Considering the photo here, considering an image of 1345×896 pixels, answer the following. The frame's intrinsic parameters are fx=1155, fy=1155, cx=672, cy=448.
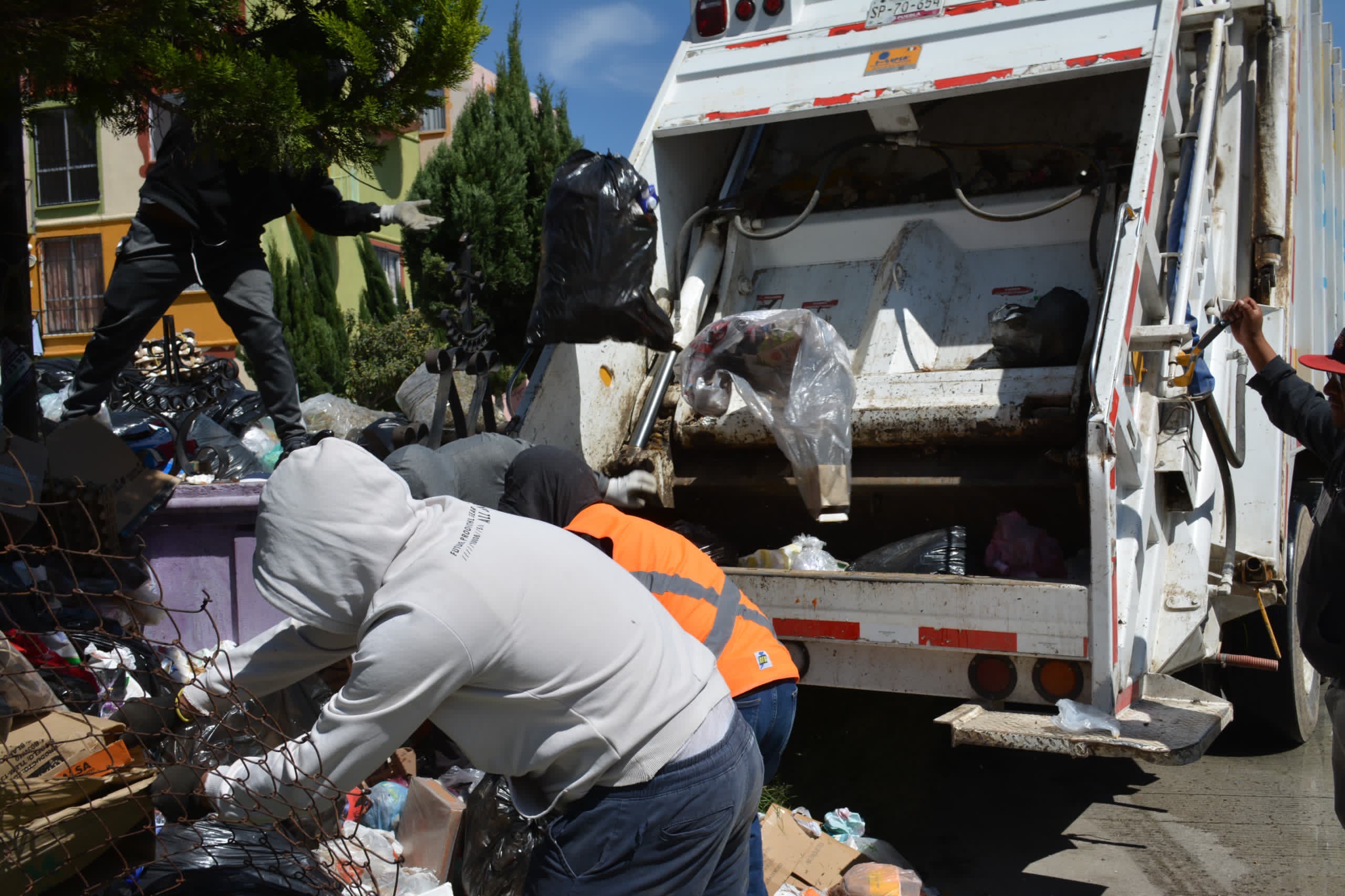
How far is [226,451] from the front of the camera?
433 centimetres

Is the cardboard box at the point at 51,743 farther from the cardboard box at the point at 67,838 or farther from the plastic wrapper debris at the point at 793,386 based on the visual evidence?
the plastic wrapper debris at the point at 793,386

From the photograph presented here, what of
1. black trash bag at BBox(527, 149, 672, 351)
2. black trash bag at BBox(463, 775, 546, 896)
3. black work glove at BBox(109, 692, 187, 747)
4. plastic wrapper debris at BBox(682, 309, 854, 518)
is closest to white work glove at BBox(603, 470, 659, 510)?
plastic wrapper debris at BBox(682, 309, 854, 518)

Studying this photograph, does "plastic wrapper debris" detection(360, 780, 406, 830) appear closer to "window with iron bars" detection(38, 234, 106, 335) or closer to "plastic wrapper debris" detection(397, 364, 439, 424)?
"plastic wrapper debris" detection(397, 364, 439, 424)

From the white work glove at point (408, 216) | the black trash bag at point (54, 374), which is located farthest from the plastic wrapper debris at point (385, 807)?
the black trash bag at point (54, 374)

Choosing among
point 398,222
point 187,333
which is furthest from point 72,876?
point 187,333

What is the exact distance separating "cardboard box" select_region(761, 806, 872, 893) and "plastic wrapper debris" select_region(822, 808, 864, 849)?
4.6 inches

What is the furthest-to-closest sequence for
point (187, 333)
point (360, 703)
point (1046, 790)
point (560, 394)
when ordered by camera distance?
point (187, 333) → point (1046, 790) → point (560, 394) → point (360, 703)

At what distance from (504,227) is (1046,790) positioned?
26.8 feet

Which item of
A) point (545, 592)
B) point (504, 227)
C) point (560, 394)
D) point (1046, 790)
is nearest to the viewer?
point (545, 592)

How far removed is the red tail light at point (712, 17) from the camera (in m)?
4.25

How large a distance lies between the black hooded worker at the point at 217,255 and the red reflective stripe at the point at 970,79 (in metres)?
1.66

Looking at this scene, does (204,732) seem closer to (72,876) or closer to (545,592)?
(72,876)

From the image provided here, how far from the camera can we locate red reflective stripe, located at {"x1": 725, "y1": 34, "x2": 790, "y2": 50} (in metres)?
4.06

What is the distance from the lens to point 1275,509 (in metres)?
3.66
